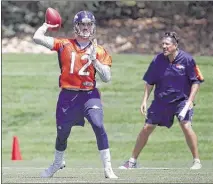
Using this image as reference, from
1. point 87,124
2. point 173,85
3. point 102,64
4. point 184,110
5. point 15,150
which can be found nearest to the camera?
point 102,64

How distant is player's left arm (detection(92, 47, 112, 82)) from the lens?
36.5 feet

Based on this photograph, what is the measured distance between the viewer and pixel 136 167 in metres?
13.9

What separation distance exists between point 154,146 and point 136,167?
5405 millimetres

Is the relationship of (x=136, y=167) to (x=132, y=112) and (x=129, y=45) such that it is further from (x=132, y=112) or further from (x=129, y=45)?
(x=129, y=45)

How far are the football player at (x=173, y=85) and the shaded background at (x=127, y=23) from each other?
411 inches

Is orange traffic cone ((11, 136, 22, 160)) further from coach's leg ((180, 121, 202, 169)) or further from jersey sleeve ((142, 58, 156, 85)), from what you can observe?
coach's leg ((180, 121, 202, 169))

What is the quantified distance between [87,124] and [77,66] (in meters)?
9.11

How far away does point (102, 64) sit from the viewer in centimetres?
1120

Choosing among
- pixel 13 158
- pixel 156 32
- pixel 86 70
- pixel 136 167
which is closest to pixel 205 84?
pixel 156 32

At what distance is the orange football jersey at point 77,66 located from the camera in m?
11.2

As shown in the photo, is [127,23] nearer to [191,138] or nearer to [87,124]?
[87,124]

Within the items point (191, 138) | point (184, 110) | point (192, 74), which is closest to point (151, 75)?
point (192, 74)

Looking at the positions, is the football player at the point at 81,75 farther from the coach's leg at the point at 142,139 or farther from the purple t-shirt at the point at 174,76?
the coach's leg at the point at 142,139

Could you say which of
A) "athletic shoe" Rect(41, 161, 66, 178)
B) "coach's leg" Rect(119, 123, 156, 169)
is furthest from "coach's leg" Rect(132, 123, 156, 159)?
"athletic shoe" Rect(41, 161, 66, 178)
